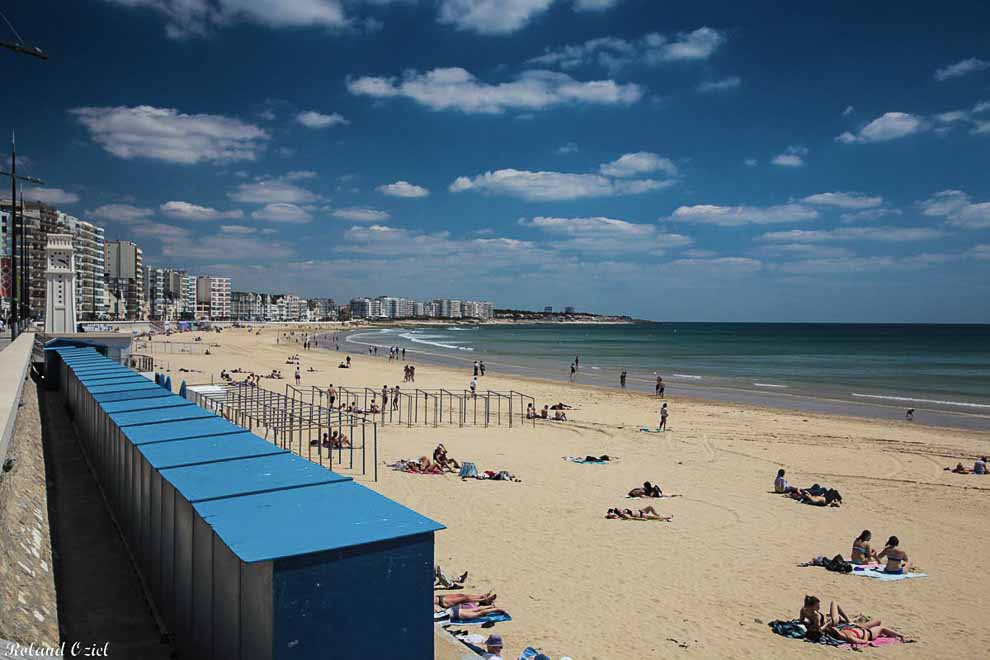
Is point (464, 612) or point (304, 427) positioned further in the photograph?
point (304, 427)

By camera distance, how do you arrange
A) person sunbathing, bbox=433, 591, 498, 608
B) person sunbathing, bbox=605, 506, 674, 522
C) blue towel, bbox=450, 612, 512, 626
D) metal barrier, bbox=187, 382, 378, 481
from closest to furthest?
blue towel, bbox=450, 612, 512, 626
person sunbathing, bbox=433, 591, 498, 608
person sunbathing, bbox=605, 506, 674, 522
metal barrier, bbox=187, 382, 378, 481

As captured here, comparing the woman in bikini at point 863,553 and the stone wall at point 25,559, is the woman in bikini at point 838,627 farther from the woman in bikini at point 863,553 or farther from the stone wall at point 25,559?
the stone wall at point 25,559

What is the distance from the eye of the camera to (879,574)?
10.2m

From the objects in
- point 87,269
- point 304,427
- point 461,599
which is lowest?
point 461,599

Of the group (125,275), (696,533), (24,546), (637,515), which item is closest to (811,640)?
(696,533)

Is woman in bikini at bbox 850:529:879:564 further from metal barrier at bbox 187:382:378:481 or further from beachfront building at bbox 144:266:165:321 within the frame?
beachfront building at bbox 144:266:165:321

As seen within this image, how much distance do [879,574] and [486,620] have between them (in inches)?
252

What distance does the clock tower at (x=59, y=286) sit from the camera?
32.1 metres

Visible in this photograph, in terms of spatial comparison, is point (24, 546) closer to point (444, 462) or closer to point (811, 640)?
point (811, 640)

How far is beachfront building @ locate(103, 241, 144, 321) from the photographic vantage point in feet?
437

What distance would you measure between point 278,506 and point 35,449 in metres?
9.22

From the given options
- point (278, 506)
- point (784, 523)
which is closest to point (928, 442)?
point (784, 523)

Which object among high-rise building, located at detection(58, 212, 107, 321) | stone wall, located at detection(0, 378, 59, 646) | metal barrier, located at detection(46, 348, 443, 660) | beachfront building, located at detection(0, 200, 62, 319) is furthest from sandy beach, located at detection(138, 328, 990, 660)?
high-rise building, located at detection(58, 212, 107, 321)

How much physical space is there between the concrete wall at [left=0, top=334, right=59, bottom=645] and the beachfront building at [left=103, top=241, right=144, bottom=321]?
134m
